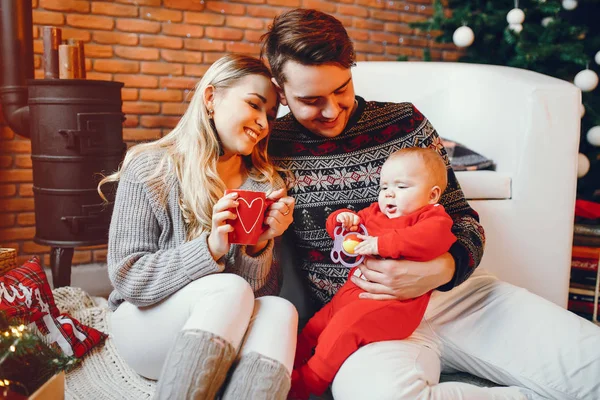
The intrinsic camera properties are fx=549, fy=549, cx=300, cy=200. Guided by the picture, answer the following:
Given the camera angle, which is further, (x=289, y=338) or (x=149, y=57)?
(x=149, y=57)

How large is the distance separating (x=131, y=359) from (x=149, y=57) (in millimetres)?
1970

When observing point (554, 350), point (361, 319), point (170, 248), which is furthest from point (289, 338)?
point (554, 350)

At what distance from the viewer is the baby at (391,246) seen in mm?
1211

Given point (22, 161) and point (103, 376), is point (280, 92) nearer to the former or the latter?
point (103, 376)

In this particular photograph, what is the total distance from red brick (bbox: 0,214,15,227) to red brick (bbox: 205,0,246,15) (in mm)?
1489

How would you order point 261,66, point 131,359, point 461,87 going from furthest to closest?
point 461,87 → point 261,66 → point 131,359

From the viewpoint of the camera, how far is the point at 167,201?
135cm

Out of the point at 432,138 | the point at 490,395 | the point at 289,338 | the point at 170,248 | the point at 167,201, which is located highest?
the point at 432,138

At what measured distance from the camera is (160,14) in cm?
288

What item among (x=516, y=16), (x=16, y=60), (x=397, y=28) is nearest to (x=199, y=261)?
(x=16, y=60)

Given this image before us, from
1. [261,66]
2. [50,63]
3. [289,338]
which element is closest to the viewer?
[289,338]

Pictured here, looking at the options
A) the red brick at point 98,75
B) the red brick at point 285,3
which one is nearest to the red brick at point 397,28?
the red brick at point 285,3

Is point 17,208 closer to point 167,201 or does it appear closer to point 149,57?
point 149,57

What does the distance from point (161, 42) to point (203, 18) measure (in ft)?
0.93
